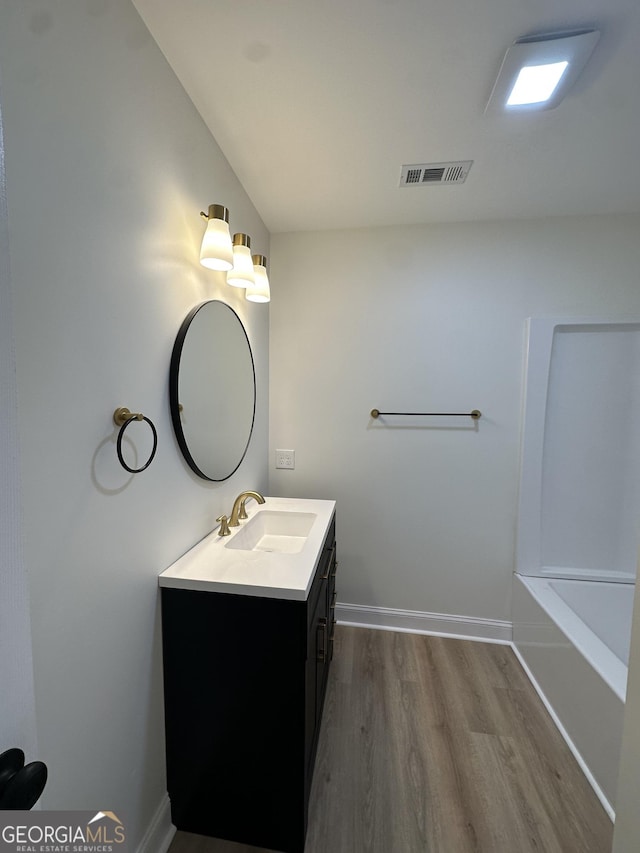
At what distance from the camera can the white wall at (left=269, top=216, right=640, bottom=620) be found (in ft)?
6.74

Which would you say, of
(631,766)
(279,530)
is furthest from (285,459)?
(631,766)

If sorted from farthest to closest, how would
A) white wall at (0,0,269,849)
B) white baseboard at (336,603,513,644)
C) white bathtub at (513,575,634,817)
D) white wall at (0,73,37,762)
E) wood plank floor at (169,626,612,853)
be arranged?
white baseboard at (336,603,513,644) → white bathtub at (513,575,634,817) → wood plank floor at (169,626,612,853) → white wall at (0,0,269,849) → white wall at (0,73,37,762)

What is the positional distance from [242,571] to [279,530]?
68 cm

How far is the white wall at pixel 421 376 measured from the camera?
6.74 feet

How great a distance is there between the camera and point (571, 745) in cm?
154

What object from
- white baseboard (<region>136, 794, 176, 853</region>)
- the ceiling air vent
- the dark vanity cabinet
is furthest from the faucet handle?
the ceiling air vent

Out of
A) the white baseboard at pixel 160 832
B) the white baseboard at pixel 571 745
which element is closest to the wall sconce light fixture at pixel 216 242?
the white baseboard at pixel 160 832

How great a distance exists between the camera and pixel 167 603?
1156 millimetres

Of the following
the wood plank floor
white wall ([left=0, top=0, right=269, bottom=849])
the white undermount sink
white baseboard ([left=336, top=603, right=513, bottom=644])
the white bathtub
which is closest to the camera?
white wall ([left=0, top=0, right=269, bottom=849])

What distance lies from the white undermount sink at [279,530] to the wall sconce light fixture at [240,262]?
1072 millimetres

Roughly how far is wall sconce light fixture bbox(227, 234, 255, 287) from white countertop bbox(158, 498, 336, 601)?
106cm

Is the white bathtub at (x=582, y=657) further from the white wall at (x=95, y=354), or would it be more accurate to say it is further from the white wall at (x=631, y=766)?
the white wall at (x=95, y=354)

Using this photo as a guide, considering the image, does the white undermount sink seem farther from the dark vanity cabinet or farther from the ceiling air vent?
the ceiling air vent

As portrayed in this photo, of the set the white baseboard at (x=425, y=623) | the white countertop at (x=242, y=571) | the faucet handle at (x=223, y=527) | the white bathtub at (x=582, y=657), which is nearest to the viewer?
the white countertop at (x=242, y=571)
